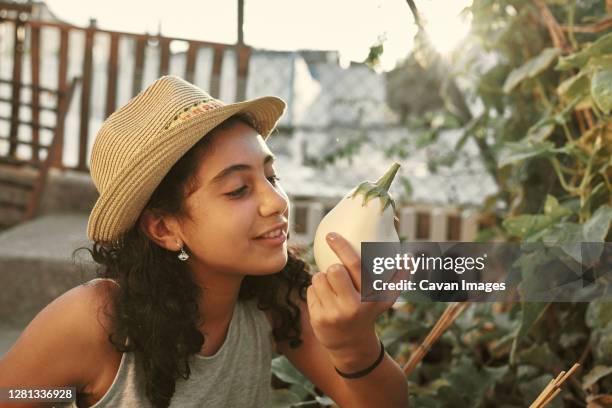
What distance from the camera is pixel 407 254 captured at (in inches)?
46.2

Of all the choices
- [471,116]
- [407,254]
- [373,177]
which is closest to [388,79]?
[373,177]

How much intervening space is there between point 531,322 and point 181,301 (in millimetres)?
684

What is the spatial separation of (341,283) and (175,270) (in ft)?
1.51

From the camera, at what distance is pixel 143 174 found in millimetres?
1297

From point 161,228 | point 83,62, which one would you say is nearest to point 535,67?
point 161,228

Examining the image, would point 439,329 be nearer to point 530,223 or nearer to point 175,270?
point 530,223

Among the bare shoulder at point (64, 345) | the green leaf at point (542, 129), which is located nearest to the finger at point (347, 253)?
the bare shoulder at point (64, 345)

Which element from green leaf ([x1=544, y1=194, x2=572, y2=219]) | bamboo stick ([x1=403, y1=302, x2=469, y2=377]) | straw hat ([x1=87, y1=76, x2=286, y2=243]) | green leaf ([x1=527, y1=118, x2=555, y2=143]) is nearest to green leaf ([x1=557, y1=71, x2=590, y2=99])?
green leaf ([x1=527, y1=118, x2=555, y2=143])

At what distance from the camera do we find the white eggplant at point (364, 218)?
109 centimetres

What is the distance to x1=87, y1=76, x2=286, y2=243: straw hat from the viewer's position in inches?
50.8

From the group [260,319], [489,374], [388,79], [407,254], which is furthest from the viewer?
[388,79]

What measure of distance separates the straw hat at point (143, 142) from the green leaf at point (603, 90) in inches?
22.6

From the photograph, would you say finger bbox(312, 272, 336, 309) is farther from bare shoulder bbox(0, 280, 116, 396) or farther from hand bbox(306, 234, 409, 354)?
bare shoulder bbox(0, 280, 116, 396)

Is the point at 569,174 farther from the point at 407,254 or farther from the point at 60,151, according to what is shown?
the point at 60,151
